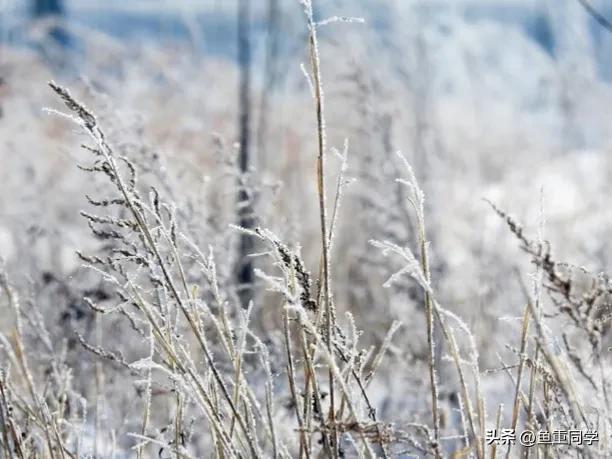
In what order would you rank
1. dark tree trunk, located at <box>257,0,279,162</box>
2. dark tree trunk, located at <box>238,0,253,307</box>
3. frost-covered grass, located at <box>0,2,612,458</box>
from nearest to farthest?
frost-covered grass, located at <box>0,2,612,458</box>
dark tree trunk, located at <box>238,0,253,307</box>
dark tree trunk, located at <box>257,0,279,162</box>

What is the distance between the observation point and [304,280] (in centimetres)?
111

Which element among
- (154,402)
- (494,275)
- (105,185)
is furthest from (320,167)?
(494,275)

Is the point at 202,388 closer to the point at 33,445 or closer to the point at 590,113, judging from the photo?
the point at 33,445

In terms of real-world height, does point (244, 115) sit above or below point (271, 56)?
below

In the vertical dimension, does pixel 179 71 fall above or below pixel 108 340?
above

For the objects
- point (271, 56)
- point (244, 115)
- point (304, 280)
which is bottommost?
point (304, 280)

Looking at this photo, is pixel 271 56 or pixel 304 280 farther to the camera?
pixel 271 56

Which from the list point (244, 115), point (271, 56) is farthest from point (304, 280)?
point (271, 56)

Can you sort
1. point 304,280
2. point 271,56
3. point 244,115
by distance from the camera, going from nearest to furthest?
point 304,280
point 244,115
point 271,56

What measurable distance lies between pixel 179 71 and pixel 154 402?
2978mm

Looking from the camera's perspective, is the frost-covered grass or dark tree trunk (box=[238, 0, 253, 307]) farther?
dark tree trunk (box=[238, 0, 253, 307])

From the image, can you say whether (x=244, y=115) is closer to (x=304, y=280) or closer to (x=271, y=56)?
(x=271, y=56)

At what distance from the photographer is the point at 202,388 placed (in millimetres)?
1130

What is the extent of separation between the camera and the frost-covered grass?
112 cm
